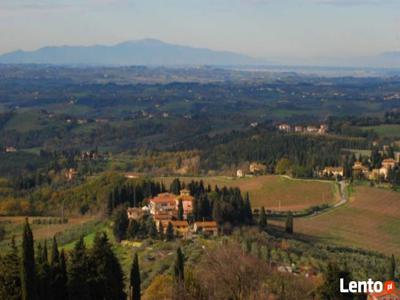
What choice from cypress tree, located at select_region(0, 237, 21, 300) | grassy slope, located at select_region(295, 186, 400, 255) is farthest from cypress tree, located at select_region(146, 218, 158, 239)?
cypress tree, located at select_region(0, 237, 21, 300)

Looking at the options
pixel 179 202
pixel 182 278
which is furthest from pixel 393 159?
pixel 182 278

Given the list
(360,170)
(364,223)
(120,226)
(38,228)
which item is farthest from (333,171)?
(120,226)

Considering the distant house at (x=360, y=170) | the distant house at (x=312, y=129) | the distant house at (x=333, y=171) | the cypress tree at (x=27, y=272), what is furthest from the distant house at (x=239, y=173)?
the cypress tree at (x=27, y=272)

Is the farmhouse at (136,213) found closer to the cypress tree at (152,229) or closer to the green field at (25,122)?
the cypress tree at (152,229)

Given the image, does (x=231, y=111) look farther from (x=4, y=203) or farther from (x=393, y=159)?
(x=4, y=203)

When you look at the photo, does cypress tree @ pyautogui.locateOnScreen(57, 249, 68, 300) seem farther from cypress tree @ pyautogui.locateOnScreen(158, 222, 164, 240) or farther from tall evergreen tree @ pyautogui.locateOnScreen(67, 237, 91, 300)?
cypress tree @ pyautogui.locateOnScreen(158, 222, 164, 240)
